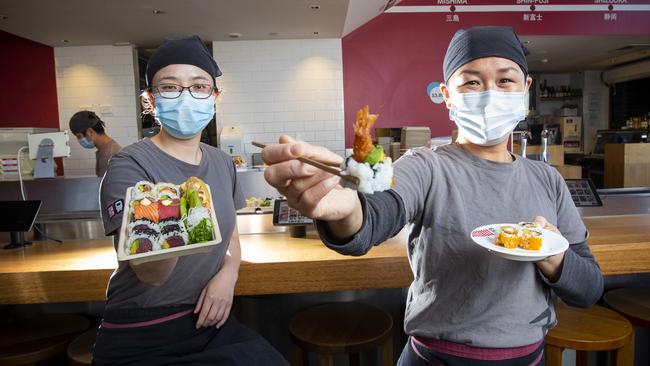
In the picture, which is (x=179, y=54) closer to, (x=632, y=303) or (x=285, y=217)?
(x=285, y=217)

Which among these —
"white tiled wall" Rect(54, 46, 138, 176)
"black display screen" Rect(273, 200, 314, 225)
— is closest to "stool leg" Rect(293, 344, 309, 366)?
"black display screen" Rect(273, 200, 314, 225)

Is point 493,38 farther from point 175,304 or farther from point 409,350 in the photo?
point 175,304

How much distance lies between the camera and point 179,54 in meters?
1.49

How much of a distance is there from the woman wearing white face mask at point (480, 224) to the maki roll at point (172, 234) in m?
0.52

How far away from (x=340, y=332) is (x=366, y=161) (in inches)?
48.7

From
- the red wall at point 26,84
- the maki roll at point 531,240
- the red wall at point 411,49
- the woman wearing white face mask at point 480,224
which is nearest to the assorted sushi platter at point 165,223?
the woman wearing white face mask at point 480,224

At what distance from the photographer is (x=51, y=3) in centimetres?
518

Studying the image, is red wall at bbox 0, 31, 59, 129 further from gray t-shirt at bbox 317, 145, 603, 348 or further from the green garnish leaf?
the green garnish leaf

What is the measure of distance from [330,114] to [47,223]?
5.57 metres

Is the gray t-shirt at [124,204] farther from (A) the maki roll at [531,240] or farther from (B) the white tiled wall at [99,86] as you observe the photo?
(B) the white tiled wall at [99,86]

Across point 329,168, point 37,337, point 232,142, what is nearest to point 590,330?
point 329,168

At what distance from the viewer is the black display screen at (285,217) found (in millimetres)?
2051

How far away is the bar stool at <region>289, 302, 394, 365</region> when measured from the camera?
67.5 inches

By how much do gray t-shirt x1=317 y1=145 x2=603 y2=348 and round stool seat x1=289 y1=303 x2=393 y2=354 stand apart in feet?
1.98
